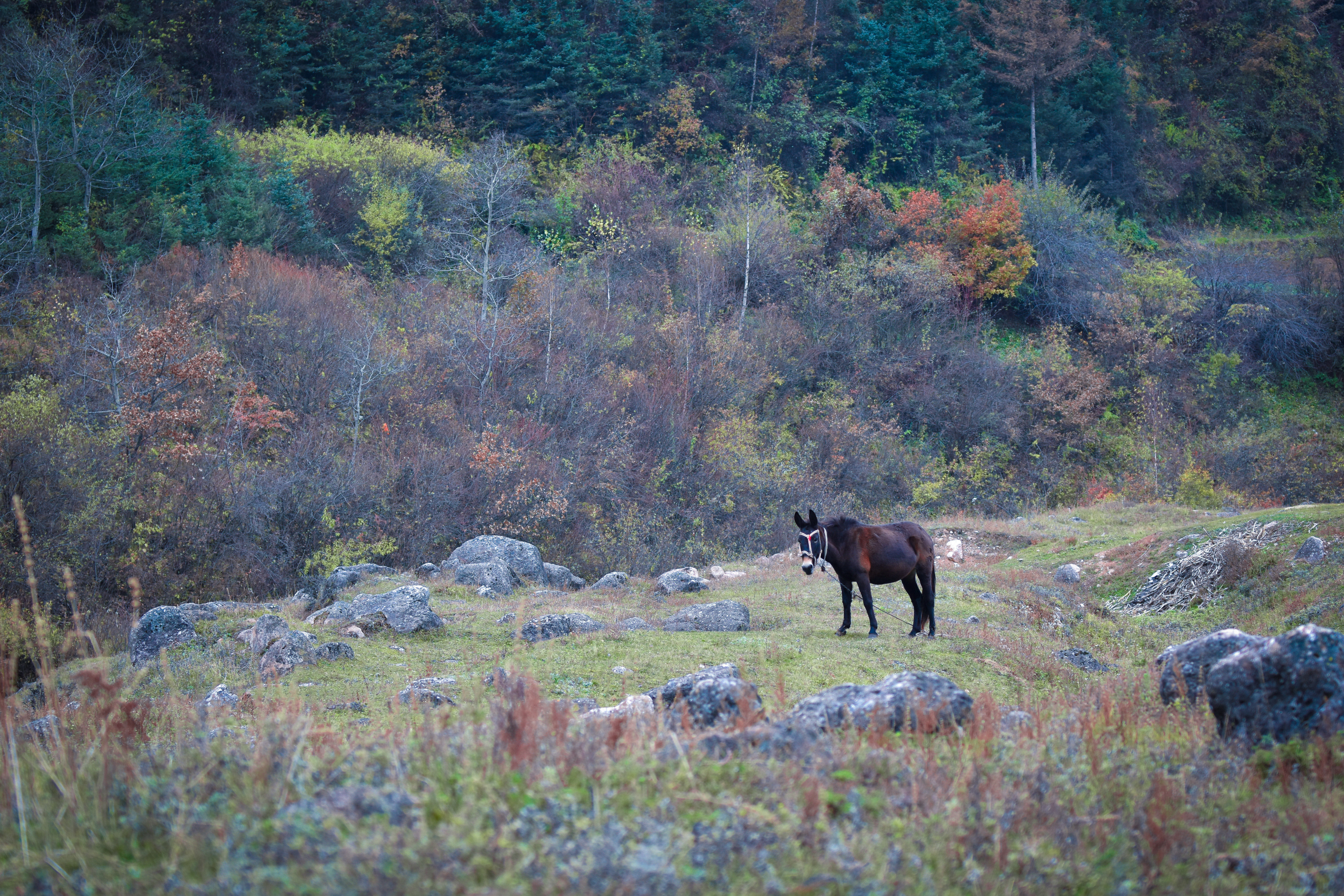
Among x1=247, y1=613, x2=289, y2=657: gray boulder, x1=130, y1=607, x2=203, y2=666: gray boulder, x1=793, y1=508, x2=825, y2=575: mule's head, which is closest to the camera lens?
x1=247, y1=613, x2=289, y2=657: gray boulder

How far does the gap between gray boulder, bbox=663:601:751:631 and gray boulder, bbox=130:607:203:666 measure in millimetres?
6722

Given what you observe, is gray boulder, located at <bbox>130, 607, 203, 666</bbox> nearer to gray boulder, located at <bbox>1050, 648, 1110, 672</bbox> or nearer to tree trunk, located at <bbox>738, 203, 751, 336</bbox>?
gray boulder, located at <bbox>1050, 648, 1110, 672</bbox>

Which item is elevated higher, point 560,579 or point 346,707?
point 346,707

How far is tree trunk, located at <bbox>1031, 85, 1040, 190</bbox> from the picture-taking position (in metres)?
50.7

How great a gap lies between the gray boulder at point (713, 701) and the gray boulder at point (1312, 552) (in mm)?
13796

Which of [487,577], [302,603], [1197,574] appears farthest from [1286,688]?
[302,603]

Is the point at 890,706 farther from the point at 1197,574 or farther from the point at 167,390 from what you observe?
the point at 167,390

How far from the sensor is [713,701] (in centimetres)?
663

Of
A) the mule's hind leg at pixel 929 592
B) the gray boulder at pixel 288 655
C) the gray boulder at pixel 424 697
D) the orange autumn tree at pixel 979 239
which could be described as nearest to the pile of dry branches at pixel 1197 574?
the mule's hind leg at pixel 929 592

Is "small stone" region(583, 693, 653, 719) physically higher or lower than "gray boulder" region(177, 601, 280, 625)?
higher

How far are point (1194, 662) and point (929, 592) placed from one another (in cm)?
568

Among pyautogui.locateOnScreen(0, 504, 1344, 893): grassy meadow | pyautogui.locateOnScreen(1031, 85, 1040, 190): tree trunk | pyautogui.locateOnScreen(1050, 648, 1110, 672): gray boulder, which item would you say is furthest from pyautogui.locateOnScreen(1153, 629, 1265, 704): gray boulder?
pyautogui.locateOnScreen(1031, 85, 1040, 190): tree trunk

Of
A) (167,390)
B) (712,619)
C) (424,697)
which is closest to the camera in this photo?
(424,697)

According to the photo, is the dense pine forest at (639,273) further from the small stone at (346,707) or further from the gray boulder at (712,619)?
the gray boulder at (712,619)
